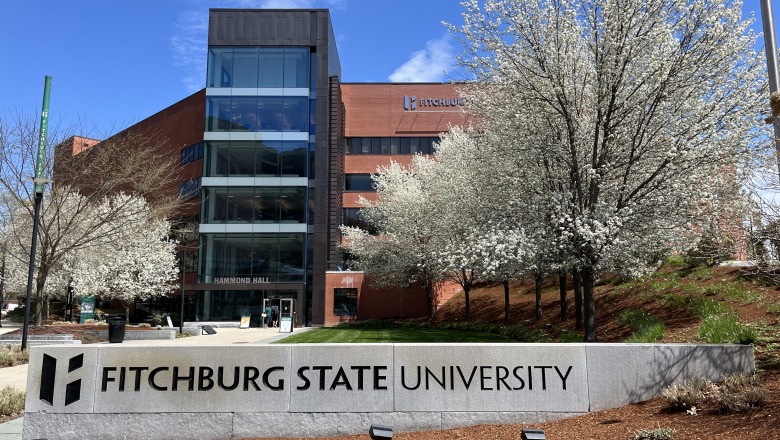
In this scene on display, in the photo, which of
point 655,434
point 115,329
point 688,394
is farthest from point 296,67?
point 655,434

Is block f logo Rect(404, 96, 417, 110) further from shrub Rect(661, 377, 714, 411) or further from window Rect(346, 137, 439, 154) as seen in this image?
shrub Rect(661, 377, 714, 411)

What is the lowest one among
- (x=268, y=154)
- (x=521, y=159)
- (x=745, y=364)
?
(x=745, y=364)

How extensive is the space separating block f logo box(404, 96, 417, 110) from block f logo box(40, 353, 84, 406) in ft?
153

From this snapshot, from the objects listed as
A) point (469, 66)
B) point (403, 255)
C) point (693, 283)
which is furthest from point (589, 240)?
point (403, 255)

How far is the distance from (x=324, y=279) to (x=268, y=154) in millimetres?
9446

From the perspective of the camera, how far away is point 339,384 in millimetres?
7656

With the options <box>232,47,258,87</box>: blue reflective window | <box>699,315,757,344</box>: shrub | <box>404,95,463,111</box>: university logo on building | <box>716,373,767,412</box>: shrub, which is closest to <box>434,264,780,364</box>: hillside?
<box>699,315,757,344</box>: shrub

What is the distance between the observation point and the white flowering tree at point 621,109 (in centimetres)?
1284

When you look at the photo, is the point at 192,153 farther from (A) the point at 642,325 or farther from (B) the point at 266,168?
(A) the point at 642,325

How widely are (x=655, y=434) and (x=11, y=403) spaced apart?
9133 mm

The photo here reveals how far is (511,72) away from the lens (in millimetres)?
14484

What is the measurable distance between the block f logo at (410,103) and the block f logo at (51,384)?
46.6 meters

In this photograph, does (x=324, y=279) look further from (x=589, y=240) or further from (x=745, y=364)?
(x=745, y=364)

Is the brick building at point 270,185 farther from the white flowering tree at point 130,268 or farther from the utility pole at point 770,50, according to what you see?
the utility pole at point 770,50
